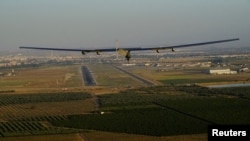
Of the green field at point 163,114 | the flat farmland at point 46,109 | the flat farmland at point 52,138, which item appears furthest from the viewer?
the flat farmland at point 46,109

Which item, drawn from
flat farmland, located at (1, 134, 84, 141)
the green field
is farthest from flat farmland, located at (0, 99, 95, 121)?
flat farmland, located at (1, 134, 84, 141)

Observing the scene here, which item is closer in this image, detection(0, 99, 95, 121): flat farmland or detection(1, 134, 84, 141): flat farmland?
detection(1, 134, 84, 141): flat farmland

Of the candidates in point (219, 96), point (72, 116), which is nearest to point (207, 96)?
point (219, 96)

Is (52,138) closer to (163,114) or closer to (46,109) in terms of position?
(163,114)

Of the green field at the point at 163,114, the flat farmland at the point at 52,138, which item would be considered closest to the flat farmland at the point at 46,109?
the green field at the point at 163,114

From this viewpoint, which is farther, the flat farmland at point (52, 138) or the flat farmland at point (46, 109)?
the flat farmland at point (46, 109)

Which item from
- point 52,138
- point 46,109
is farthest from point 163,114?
point 46,109

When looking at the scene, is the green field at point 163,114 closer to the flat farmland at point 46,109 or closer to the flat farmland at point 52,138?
the flat farmland at point 46,109

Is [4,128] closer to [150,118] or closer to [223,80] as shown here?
[150,118]

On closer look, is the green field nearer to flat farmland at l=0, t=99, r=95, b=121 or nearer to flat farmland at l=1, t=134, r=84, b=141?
flat farmland at l=0, t=99, r=95, b=121

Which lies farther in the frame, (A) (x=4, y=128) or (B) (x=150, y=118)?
(B) (x=150, y=118)

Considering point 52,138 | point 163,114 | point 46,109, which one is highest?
point 52,138
